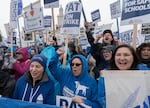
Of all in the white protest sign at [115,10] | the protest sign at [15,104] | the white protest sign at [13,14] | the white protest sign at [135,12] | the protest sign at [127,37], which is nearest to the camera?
the protest sign at [15,104]

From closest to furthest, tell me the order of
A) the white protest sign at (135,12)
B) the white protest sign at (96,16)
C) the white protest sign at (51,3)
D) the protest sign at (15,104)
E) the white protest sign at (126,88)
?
the white protest sign at (126,88)
the protest sign at (15,104)
the white protest sign at (135,12)
the white protest sign at (51,3)
the white protest sign at (96,16)

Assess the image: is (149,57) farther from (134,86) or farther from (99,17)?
(99,17)

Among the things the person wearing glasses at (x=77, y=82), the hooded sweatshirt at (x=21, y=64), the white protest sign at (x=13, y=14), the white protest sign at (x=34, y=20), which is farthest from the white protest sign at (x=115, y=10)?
the person wearing glasses at (x=77, y=82)

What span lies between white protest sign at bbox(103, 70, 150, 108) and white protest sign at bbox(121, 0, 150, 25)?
159 cm

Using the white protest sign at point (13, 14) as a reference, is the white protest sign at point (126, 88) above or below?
below

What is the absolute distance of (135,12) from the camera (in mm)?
5168

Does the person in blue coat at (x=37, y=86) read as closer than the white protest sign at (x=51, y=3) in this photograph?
Yes

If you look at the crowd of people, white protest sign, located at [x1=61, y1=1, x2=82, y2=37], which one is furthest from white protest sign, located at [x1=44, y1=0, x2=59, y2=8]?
the crowd of people

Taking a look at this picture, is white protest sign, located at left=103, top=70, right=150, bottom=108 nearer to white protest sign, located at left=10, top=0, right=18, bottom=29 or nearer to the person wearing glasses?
the person wearing glasses

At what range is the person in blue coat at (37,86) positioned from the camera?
4.30 meters

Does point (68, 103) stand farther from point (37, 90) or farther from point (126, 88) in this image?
point (126, 88)

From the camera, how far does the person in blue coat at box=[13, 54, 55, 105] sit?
4.30m

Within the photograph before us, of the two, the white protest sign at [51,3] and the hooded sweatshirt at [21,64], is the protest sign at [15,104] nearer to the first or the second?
the hooded sweatshirt at [21,64]

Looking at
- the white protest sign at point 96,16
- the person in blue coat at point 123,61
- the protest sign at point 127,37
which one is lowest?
the person in blue coat at point 123,61
